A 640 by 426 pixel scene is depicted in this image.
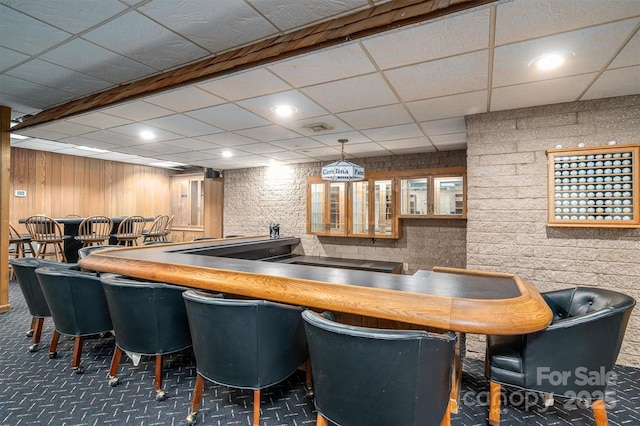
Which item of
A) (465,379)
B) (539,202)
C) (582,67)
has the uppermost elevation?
(582,67)

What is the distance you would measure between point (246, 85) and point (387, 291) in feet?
6.70

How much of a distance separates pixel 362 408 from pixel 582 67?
2.74 meters

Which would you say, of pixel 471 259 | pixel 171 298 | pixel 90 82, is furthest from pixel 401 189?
pixel 90 82

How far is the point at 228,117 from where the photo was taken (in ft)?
11.3

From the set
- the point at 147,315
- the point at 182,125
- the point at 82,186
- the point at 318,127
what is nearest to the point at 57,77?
the point at 182,125

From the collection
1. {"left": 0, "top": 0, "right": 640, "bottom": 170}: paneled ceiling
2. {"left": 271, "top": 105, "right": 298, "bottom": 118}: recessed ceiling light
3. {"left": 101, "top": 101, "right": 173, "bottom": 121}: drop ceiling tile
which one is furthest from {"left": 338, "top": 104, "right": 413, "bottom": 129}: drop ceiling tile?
{"left": 101, "top": 101, "right": 173, "bottom": 121}: drop ceiling tile

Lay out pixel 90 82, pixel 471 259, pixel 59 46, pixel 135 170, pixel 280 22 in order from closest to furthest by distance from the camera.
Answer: pixel 280 22
pixel 59 46
pixel 90 82
pixel 471 259
pixel 135 170

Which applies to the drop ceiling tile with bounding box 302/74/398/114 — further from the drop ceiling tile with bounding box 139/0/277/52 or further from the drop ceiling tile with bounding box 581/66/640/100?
the drop ceiling tile with bounding box 581/66/640/100

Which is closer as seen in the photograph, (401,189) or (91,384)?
(91,384)

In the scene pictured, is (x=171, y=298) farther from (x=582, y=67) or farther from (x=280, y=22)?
(x=582, y=67)

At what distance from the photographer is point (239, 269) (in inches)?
91.0

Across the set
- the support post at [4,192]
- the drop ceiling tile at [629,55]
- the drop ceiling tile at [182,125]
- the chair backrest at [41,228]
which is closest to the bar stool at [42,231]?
the chair backrest at [41,228]

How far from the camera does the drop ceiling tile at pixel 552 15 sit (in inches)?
62.3

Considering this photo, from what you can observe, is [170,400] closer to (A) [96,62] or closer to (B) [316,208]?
(A) [96,62]
